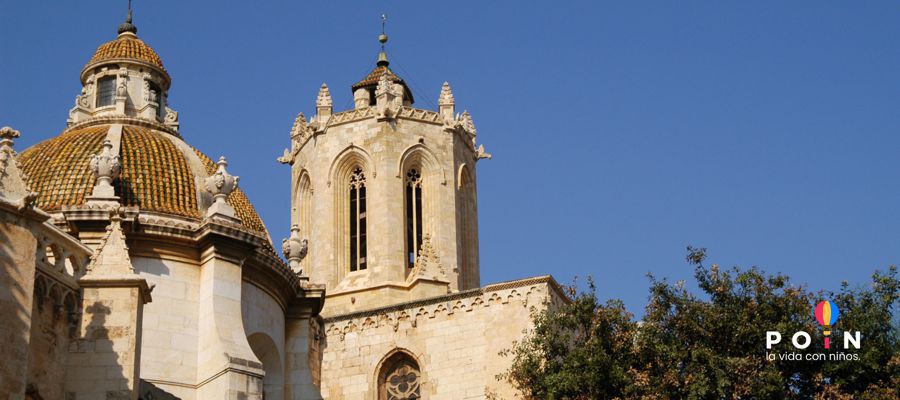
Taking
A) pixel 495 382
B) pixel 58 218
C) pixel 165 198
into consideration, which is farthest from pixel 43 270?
pixel 495 382

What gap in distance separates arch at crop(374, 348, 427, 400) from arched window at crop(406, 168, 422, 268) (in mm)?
8540

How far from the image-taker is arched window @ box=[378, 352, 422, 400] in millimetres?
43156

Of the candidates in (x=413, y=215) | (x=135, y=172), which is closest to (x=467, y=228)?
(x=413, y=215)

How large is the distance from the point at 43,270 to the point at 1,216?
5.46ft

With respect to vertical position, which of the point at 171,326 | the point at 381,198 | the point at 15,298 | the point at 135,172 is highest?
the point at 381,198

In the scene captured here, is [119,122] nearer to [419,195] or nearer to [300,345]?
[300,345]

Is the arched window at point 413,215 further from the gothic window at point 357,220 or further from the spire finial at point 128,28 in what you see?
the spire finial at point 128,28

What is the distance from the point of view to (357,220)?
5362cm

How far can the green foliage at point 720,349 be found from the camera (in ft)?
93.9


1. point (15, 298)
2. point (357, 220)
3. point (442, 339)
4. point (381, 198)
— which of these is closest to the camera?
point (15, 298)

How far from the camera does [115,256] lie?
21781 mm

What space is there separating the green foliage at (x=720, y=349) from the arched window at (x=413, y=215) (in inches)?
803

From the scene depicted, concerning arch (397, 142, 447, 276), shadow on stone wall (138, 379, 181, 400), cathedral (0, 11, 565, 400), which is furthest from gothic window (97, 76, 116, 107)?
arch (397, 142, 447, 276)

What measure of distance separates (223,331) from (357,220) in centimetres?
2782
